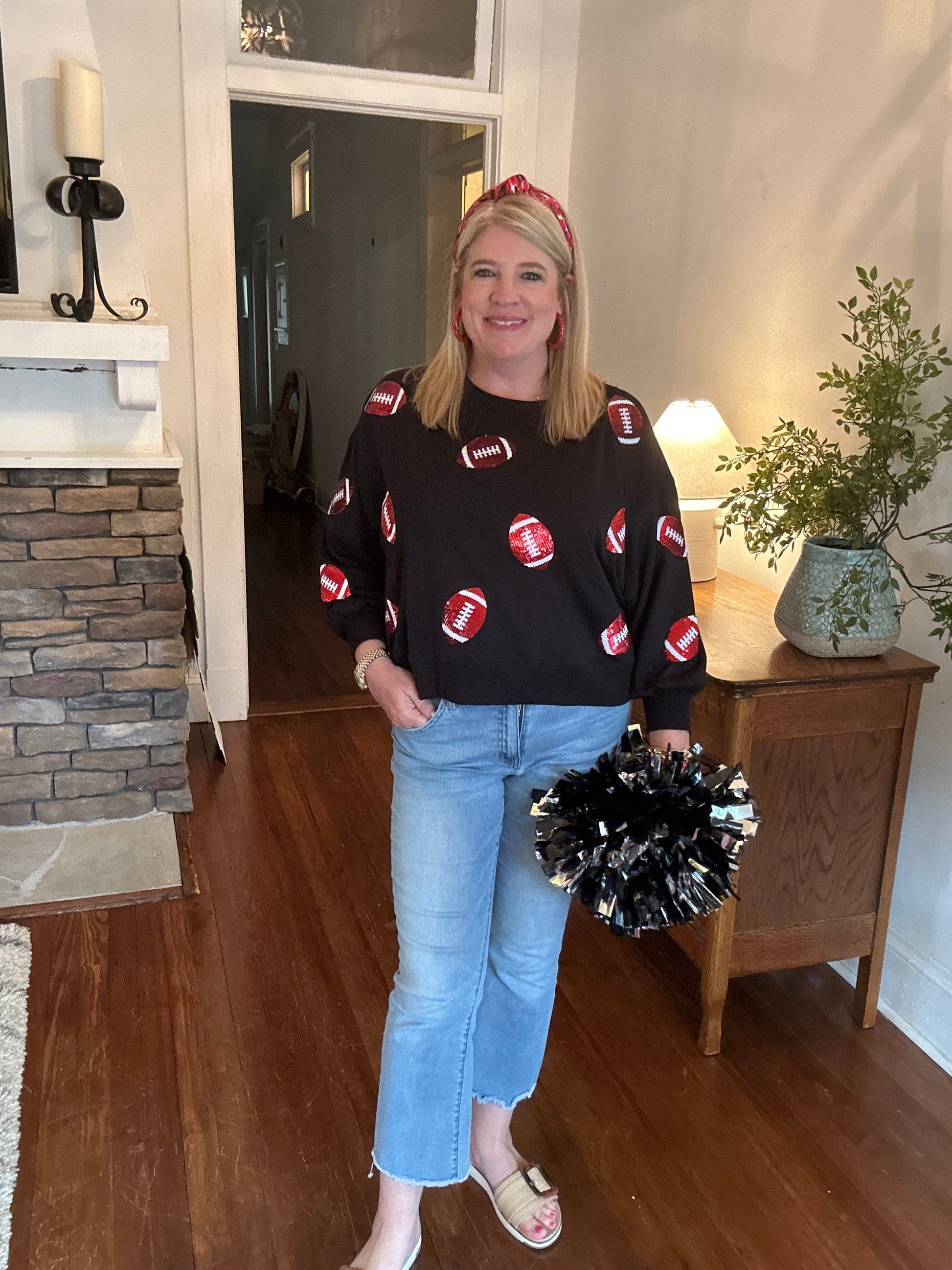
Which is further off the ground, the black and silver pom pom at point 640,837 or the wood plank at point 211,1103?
the black and silver pom pom at point 640,837

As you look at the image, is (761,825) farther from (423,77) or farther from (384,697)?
(423,77)

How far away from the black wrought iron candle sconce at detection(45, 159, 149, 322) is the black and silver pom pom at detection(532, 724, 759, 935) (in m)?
1.78

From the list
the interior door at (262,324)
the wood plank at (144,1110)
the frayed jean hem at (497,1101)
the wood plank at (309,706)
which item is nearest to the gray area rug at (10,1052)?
the wood plank at (144,1110)

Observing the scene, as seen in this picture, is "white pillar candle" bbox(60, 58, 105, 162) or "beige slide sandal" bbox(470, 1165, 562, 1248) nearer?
"beige slide sandal" bbox(470, 1165, 562, 1248)

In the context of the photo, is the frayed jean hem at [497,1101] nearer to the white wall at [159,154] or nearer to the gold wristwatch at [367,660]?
the gold wristwatch at [367,660]

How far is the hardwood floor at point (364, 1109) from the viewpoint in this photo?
1.53m

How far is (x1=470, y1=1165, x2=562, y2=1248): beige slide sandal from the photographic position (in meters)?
1.53

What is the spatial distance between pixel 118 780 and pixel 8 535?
2.27ft

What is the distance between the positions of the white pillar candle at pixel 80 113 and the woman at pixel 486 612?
1426mm

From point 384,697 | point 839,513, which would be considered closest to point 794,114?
point 839,513

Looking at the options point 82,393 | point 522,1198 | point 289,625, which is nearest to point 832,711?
point 522,1198

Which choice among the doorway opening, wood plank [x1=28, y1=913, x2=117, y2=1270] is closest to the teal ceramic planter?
wood plank [x1=28, y1=913, x2=117, y2=1270]

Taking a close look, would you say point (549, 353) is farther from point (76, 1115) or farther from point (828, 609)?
point (76, 1115)

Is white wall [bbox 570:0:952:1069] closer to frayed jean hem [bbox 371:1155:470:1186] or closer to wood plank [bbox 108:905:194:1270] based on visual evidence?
frayed jean hem [bbox 371:1155:470:1186]
